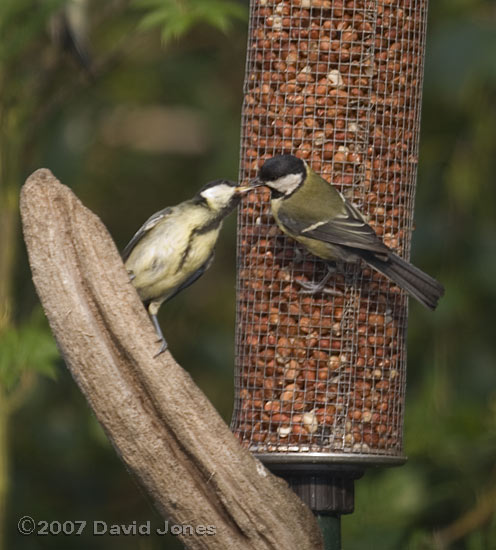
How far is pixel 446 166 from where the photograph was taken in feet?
22.1

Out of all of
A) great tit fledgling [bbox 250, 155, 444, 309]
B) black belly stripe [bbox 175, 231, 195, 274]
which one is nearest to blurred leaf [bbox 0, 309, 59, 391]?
black belly stripe [bbox 175, 231, 195, 274]

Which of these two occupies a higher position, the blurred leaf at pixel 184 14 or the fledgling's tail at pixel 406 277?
the blurred leaf at pixel 184 14

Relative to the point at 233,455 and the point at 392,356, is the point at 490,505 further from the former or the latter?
the point at 233,455

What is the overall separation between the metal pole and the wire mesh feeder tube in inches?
11.5

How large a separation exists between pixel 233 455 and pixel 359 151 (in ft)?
4.20

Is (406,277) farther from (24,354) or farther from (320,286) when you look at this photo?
(24,354)

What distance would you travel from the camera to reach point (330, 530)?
4.08m

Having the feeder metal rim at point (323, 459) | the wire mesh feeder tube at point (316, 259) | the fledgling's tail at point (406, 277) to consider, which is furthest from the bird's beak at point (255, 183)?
the feeder metal rim at point (323, 459)

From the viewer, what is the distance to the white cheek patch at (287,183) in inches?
166

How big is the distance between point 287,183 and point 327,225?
22 centimetres

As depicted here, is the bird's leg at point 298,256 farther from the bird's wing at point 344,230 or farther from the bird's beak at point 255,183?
the bird's beak at point 255,183

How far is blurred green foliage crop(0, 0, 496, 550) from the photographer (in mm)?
5609

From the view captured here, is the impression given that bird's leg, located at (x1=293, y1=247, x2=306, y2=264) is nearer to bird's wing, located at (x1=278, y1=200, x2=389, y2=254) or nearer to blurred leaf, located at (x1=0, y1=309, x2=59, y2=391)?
bird's wing, located at (x1=278, y1=200, x2=389, y2=254)

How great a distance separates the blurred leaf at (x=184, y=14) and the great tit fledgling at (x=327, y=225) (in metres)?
1.14
